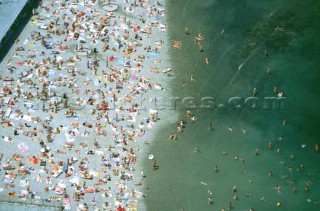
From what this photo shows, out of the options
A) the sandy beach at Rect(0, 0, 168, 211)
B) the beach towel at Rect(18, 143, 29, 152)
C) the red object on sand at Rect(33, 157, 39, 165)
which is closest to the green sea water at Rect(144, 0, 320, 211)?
the sandy beach at Rect(0, 0, 168, 211)

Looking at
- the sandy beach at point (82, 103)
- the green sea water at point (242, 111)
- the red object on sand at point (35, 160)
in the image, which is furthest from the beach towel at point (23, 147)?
the green sea water at point (242, 111)

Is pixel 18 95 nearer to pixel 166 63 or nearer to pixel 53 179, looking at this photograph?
pixel 53 179

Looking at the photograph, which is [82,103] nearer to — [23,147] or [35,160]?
[23,147]

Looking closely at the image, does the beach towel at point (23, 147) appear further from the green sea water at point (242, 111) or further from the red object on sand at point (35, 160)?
the green sea water at point (242, 111)

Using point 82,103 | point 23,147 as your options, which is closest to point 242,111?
point 82,103

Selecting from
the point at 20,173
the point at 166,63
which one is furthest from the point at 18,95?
the point at 166,63

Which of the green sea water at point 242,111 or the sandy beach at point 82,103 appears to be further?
the green sea water at point 242,111

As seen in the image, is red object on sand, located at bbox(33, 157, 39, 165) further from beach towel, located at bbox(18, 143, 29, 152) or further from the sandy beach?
beach towel, located at bbox(18, 143, 29, 152)
